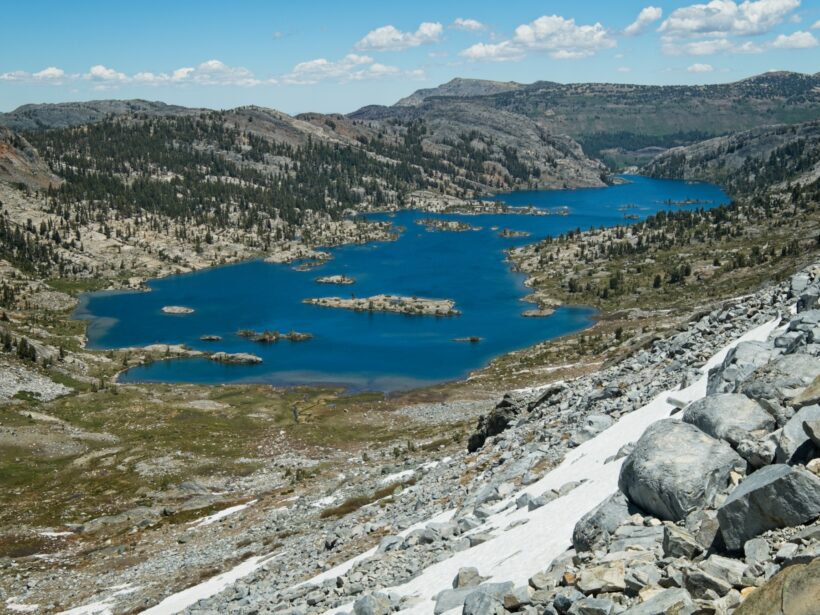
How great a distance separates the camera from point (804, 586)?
35.2ft

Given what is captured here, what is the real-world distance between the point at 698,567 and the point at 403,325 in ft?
535

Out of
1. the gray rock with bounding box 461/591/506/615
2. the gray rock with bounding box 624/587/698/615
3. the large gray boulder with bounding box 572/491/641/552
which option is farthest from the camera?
the large gray boulder with bounding box 572/491/641/552

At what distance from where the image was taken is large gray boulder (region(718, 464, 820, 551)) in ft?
47.3

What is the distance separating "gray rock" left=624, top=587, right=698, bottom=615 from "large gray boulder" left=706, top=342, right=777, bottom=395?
12195 millimetres

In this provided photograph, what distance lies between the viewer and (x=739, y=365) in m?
26.1

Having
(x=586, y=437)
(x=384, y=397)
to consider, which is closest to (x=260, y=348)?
(x=384, y=397)

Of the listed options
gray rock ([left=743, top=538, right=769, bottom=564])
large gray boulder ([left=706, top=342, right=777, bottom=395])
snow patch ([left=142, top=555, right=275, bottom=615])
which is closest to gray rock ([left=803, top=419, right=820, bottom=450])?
gray rock ([left=743, top=538, right=769, bottom=564])

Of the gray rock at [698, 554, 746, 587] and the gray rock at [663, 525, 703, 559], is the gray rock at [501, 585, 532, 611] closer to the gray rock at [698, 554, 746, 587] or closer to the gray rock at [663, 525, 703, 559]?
the gray rock at [663, 525, 703, 559]

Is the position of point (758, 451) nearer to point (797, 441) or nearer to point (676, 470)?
point (797, 441)

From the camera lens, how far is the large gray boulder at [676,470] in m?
18.3

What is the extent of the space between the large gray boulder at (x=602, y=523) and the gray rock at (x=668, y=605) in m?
4.95

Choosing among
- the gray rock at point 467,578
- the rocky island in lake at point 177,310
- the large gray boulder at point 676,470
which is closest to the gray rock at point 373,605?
the gray rock at point 467,578

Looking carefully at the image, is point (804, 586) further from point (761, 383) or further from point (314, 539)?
point (314, 539)

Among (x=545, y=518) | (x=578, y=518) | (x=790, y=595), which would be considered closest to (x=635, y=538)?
(x=578, y=518)
